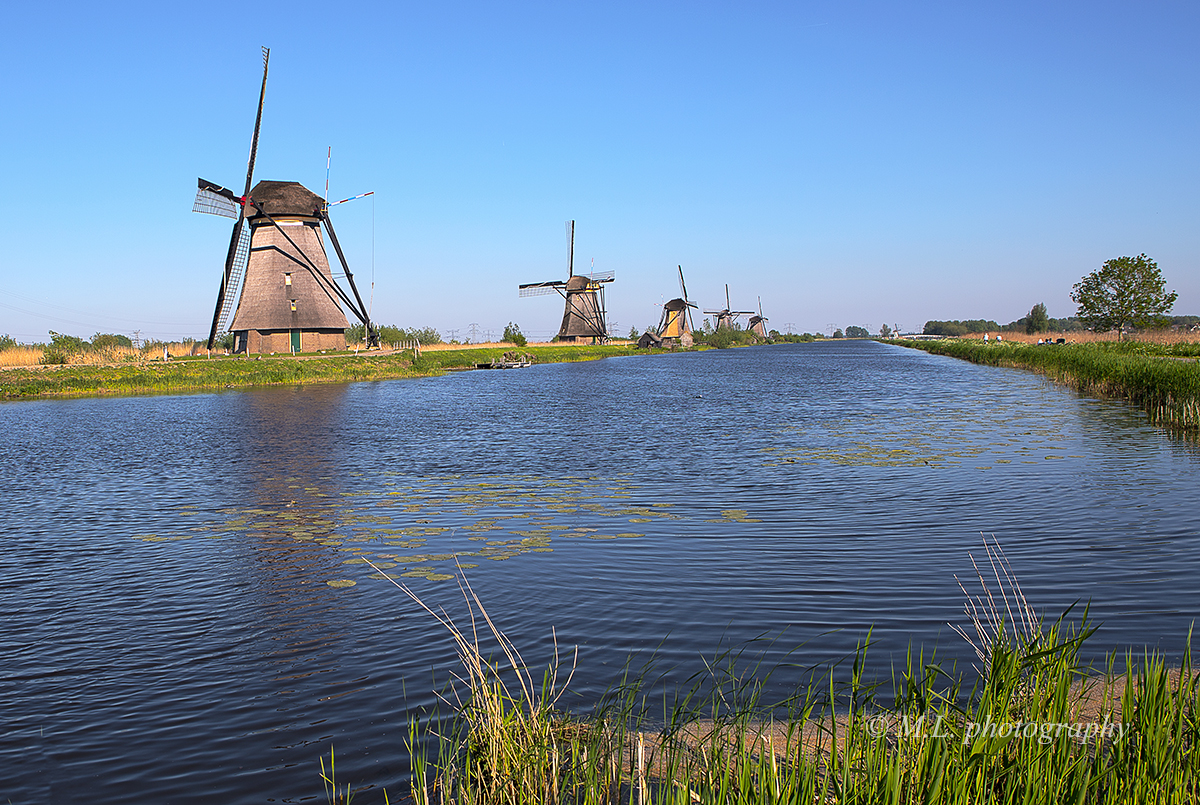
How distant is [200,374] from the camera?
37188 mm

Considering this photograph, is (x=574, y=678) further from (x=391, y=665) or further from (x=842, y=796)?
(x=842, y=796)

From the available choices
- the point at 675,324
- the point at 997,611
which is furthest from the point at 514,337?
the point at 997,611

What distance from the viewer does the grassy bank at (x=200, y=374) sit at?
33031 mm

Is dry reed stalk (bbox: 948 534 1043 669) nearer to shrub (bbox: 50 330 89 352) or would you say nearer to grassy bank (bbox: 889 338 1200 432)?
grassy bank (bbox: 889 338 1200 432)

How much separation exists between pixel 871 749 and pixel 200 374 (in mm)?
38816

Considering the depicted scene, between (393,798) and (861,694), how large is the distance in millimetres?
2556

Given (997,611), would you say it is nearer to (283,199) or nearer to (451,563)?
(451,563)

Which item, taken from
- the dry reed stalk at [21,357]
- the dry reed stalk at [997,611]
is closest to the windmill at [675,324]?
the dry reed stalk at [21,357]

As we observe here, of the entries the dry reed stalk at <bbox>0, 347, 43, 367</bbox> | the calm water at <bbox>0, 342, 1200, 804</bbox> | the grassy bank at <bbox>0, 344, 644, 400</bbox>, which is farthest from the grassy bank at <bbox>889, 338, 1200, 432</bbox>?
the dry reed stalk at <bbox>0, 347, 43, 367</bbox>

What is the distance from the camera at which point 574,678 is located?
5.19 meters

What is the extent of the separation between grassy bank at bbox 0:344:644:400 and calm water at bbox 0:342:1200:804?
1783cm

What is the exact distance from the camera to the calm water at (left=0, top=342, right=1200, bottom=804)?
4.81 m

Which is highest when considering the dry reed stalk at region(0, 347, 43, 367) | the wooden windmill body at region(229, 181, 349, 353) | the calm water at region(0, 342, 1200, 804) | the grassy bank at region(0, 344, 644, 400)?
the wooden windmill body at region(229, 181, 349, 353)

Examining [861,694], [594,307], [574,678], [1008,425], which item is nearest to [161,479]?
[574,678]
